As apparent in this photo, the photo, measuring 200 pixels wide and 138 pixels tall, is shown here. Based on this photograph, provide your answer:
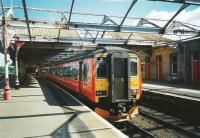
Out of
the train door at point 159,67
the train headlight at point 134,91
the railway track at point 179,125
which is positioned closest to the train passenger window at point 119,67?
the train headlight at point 134,91

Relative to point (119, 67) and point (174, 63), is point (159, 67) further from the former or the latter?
point (119, 67)

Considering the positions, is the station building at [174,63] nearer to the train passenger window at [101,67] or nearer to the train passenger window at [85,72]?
the train passenger window at [85,72]

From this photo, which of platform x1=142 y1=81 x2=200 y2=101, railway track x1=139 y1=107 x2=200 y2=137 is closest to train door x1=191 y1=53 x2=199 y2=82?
platform x1=142 y1=81 x2=200 y2=101

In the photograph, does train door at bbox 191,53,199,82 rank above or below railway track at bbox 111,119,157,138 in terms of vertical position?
above

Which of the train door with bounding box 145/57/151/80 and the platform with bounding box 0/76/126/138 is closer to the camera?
the platform with bounding box 0/76/126/138

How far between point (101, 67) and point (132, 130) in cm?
283

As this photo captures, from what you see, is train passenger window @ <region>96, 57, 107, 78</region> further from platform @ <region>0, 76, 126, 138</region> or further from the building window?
the building window

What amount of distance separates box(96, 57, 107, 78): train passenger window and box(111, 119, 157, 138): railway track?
2.04m

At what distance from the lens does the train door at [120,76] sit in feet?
38.5

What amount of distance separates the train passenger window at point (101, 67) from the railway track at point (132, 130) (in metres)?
2.04

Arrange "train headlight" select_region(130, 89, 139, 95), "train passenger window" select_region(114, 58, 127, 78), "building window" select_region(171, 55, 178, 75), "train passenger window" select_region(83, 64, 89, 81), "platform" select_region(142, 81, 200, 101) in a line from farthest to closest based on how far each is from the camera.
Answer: "building window" select_region(171, 55, 178, 75) → "platform" select_region(142, 81, 200, 101) → "train passenger window" select_region(83, 64, 89, 81) → "train headlight" select_region(130, 89, 139, 95) → "train passenger window" select_region(114, 58, 127, 78)

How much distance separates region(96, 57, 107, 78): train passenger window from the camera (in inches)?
473

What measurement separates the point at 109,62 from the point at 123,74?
757mm

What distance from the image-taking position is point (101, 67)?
12078 mm
